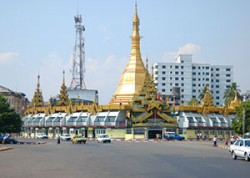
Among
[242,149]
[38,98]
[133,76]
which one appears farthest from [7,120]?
[38,98]

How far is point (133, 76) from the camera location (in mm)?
94875

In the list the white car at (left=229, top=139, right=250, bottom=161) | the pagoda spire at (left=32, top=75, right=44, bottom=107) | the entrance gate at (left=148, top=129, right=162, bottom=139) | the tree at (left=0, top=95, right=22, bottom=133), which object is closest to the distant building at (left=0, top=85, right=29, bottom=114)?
the pagoda spire at (left=32, top=75, right=44, bottom=107)

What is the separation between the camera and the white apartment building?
154875mm

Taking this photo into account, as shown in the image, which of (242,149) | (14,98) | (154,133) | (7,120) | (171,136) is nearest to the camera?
(242,149)

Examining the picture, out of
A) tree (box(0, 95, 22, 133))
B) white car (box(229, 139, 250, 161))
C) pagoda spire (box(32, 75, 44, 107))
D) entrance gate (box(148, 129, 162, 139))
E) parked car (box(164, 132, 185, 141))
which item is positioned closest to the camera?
white car (box(229, 139, 250, 161))

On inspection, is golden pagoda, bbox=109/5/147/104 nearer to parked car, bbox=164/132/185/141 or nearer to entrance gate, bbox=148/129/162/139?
entrance gate, bbox=148/129/162/139

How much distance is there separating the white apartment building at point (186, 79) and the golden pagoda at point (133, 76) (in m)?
56.8

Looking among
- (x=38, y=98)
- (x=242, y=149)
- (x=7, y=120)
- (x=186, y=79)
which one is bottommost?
(x=242, y=149)

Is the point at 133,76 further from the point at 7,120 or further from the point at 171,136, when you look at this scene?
the point at 7,120

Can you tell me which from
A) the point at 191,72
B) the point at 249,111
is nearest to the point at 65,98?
the point at 249,111

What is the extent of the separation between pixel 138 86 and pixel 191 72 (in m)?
65.3

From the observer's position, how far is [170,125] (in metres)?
80.8

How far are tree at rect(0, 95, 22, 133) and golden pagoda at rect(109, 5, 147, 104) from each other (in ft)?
98.8

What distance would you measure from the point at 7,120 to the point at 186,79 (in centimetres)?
9968
